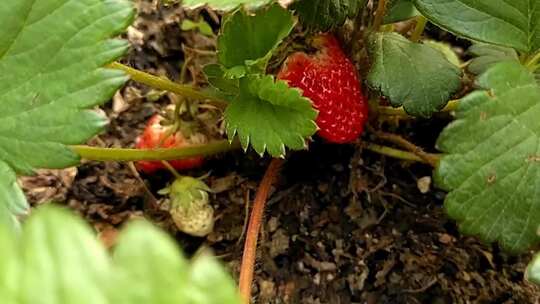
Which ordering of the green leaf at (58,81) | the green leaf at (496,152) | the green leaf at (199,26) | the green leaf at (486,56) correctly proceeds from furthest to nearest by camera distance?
the green leaf at (199,26) → the green leaf at (486,56) → the green leaf at (496,152) → the green leaf at (58,81)

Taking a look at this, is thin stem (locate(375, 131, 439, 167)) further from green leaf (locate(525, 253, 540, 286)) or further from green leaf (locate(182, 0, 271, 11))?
green leaf (locate(525, 253, 540, 286))

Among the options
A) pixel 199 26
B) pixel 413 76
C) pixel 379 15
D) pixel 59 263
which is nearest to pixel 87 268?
pixel 59 263

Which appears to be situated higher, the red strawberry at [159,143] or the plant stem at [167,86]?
the plant stem at [167,86]

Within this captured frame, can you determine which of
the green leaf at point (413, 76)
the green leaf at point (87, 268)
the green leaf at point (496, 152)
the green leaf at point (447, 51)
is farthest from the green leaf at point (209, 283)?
the green leaf at point (447, 51)

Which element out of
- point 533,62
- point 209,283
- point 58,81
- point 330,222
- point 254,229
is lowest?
point 330,222

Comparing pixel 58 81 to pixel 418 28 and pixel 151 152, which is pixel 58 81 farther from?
pixel 418 28

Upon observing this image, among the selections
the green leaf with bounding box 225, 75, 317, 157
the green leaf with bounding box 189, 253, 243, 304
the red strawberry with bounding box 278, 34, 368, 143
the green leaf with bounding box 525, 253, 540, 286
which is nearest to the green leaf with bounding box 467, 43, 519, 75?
the red strawberry with bounding box 278, 34, 368, 143

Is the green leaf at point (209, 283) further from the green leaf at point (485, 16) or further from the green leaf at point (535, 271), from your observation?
the green leaf at point (485, 16)

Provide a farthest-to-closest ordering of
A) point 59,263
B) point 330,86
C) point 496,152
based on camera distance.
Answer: point 330,86
point 496,152
point 59,263
